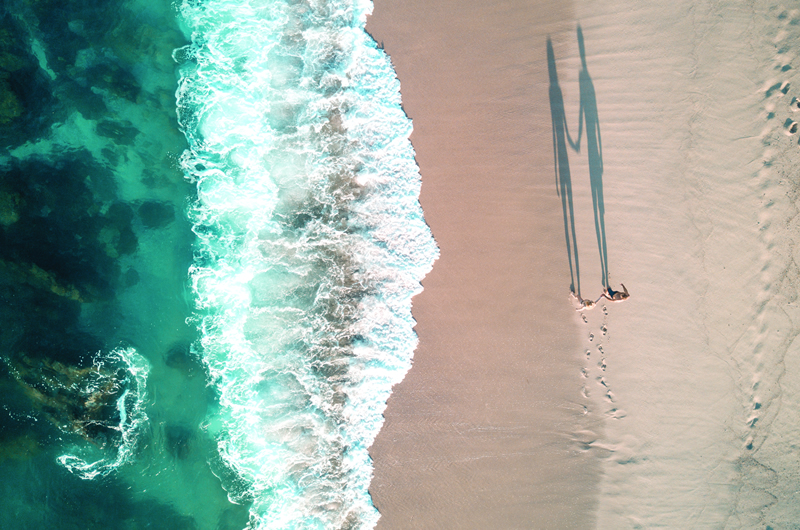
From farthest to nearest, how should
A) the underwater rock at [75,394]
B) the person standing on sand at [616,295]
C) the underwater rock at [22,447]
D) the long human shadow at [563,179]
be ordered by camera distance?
the underwater rock at [22,447] < the underwater rock at [75,394] < the long human shadow at [563,179] < the person standing on sand at [616,295]

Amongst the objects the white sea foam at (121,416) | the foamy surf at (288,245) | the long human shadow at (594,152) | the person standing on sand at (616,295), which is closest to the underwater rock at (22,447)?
the white sea foam at (121,416)

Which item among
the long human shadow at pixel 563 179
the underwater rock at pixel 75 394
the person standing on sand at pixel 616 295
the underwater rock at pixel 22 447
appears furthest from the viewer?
the underwater rock at pixel 22 447

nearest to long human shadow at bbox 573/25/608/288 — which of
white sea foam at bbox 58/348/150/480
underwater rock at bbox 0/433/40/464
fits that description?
white sea foam at bbox 58/348/150/480

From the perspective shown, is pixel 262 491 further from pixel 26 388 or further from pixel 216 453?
pixel 26 388

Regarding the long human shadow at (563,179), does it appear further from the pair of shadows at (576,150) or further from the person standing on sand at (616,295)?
the person standing on sand at (616,295)

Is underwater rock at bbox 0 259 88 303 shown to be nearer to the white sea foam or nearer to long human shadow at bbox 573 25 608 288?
the white sea foam

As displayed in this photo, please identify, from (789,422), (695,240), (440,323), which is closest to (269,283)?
(440,323)
